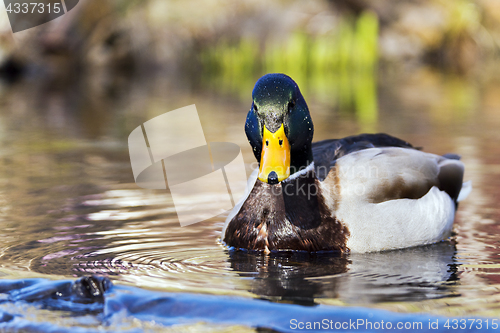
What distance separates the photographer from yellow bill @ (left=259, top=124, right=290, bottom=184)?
3.61 metres

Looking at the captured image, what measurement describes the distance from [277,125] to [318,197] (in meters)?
0.55

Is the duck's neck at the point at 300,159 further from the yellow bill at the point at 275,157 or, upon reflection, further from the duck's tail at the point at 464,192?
the duck's tail at the point at 464,192

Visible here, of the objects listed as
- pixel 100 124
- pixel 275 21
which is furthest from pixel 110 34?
pixel 100 124

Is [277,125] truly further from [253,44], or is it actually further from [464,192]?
[253,44]

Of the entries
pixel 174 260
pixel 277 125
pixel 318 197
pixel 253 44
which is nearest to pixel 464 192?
pixel 318 197

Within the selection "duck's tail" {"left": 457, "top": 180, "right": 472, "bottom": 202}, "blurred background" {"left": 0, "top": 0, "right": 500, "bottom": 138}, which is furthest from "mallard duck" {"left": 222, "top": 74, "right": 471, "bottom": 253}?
"blurred background" {"left": 0, "top": 0, "right": 500, "bottom": 138}

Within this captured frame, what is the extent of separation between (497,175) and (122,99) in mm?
9115

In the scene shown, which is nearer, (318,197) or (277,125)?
(277,125)

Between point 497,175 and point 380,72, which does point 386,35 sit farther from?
point 497,175

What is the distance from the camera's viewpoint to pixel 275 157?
12.0ft

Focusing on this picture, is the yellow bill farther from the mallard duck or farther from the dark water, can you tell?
the dark water

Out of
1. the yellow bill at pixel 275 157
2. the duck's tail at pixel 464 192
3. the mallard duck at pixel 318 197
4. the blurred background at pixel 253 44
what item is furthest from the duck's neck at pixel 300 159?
the blurred background at pixel 253 44

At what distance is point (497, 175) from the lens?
6.15 m

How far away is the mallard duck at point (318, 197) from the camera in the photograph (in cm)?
384
